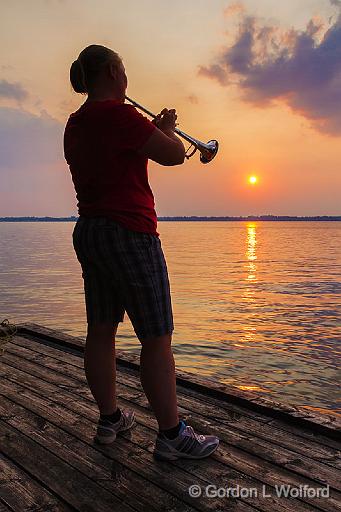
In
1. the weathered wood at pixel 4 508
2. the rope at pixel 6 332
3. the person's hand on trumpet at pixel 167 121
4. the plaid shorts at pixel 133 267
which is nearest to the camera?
the weathered wood at pixel 4 508

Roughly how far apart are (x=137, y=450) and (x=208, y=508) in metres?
0.74

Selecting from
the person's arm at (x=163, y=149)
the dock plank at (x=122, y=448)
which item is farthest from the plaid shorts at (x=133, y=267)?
the dock plank at (x=122, y=448)

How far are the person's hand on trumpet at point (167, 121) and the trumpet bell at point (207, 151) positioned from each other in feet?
Result: 2.99

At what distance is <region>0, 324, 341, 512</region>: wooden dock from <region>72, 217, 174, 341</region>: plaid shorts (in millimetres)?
795

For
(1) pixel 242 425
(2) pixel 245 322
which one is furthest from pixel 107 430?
(2) pixel 245 322

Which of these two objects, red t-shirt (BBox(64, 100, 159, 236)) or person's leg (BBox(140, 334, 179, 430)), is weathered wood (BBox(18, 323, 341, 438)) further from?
red t-shirt (BBox(64, 100, 159, 236))

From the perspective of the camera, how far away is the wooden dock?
251 cm

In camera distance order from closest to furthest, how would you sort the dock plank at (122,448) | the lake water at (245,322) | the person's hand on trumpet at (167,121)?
the dock plank at (122,448) → the person's hand on trumpet at (167,121) → the lake water at (245,322)

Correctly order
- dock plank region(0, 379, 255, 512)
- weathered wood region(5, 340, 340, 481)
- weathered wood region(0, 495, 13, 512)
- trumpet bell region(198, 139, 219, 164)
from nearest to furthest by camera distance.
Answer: weathered wood region(0, 495, 13, 512)
dock plank region(0, 379, 255, 512)
weathered wood region(5, 340, 340, 481)
trumpet bell region(198, 139, 219, 164)

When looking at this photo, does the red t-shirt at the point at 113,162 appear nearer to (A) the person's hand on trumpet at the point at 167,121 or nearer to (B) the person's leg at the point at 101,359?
(A) the person's hand on trumpet at the point at 167,121

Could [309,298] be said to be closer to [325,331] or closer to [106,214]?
[325,331]

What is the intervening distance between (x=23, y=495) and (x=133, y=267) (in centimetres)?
131

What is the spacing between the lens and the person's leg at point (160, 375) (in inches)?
113

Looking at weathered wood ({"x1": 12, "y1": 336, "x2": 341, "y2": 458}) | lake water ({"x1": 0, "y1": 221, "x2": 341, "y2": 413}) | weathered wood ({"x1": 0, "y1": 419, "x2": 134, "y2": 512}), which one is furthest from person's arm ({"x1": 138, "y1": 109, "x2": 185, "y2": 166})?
lake water ({"x1": 0, "y1": 221, "x2": 341, "y2": 413})
